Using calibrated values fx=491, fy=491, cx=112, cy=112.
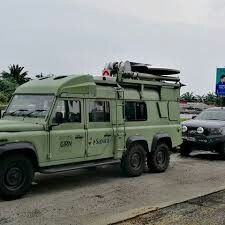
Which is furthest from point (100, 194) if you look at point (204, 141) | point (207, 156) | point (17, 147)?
point (207, 156)

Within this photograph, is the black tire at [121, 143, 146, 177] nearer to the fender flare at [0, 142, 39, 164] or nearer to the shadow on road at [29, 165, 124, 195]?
the shadow on road at [29, 165, 124, 195]

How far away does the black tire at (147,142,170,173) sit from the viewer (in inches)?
485

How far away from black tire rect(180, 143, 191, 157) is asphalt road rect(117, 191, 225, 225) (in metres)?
7.28

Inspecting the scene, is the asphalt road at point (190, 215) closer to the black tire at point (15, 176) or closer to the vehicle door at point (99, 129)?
the black tire at point (15, 176)

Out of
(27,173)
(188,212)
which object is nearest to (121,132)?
(27,173)

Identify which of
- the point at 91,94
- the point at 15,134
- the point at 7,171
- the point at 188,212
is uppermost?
the point at 91,94

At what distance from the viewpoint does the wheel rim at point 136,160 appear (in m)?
11.6

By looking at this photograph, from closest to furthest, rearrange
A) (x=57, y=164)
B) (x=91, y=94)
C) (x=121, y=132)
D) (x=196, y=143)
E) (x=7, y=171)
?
(x=7, y=171), (x=57, y=164), (x=91, y=94), (x=121, y=132), (x=196, y=143)

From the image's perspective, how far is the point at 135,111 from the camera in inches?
463

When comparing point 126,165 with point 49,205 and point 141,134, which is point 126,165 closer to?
point 141,134

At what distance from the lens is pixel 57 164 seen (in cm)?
958

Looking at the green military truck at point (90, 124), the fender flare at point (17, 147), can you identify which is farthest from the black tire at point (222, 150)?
the fender flare at point (17, 147)

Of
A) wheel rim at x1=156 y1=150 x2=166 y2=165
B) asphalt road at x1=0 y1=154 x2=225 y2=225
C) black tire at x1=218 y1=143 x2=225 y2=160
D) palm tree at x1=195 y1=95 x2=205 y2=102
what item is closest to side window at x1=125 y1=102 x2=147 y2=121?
wheel rim at x1=156 y1=150 x2=166 y2=165

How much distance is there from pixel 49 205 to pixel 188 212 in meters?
2.34
